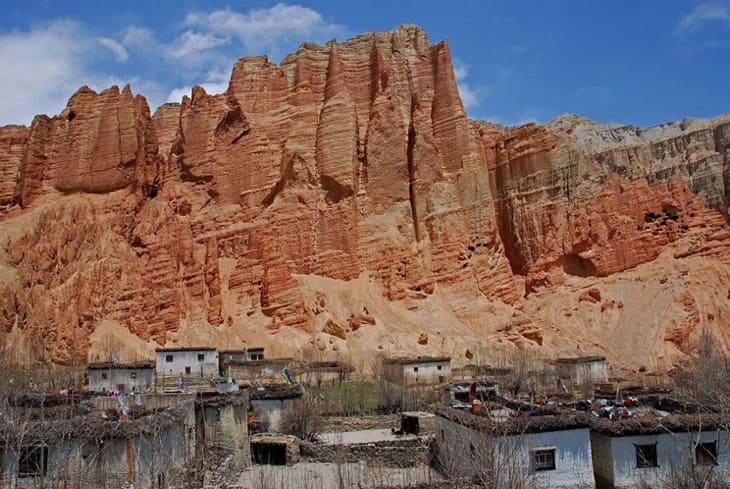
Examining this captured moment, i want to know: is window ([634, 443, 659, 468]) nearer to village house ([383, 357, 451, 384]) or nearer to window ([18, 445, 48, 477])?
window ([18, 445, 48, 477])

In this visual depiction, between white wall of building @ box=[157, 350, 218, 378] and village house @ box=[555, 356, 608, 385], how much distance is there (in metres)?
23.2

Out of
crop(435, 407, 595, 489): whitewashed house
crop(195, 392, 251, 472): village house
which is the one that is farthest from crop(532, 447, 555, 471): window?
crop(195, 392, 251, 472): village house

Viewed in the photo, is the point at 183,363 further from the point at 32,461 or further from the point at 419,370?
the point at 32,461

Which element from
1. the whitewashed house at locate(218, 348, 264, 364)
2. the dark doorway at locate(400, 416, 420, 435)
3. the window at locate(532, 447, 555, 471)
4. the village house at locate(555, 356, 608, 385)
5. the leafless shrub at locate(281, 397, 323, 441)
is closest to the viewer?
the window at locate(532, 447, 555, 471)

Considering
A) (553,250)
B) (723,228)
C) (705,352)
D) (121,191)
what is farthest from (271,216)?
(723,228)

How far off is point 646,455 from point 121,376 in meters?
27.6

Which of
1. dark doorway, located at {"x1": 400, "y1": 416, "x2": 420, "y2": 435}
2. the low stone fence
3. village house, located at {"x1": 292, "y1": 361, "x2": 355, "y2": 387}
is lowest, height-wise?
the low stone fence

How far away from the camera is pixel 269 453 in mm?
25547

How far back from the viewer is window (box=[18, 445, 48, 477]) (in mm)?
16484

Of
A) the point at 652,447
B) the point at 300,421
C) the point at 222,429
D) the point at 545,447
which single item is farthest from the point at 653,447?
the point at 300,421

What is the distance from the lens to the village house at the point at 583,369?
5081cm

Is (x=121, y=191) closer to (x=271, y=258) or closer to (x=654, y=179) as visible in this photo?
(x=271, y=258)

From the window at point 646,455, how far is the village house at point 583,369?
3063cm

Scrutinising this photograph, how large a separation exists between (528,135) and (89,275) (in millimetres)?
48896
